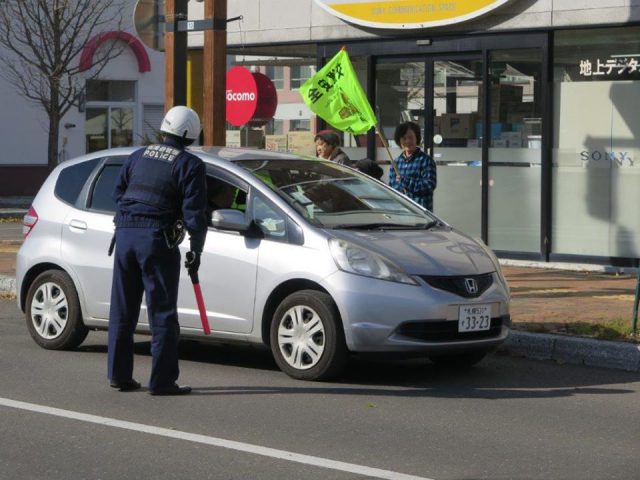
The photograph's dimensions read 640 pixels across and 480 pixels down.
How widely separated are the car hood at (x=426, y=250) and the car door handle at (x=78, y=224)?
2129 millimetres

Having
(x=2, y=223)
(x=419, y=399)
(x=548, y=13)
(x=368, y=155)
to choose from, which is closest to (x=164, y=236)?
(x=419, y=399)

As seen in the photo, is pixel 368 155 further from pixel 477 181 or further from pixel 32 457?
pixel 32 457

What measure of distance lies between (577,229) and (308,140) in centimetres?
507

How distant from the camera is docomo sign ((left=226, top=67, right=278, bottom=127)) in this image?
20109 millimetres

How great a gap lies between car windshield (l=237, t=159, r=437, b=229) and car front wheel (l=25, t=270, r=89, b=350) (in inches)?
66.1

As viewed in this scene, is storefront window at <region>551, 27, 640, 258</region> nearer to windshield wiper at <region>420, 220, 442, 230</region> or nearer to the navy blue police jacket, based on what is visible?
windshield wiper at <region>420, 220, 442, 230</region>

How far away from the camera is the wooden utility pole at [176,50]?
1398cm

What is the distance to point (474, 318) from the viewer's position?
918 cm

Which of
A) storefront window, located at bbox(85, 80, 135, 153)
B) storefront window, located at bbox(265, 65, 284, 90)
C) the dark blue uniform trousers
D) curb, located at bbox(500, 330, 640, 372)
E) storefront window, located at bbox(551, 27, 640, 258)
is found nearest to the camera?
the dark blue uniform trousers

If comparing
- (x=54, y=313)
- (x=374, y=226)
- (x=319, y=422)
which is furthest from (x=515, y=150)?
(x=319, y=422)

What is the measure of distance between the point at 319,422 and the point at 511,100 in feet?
30.0

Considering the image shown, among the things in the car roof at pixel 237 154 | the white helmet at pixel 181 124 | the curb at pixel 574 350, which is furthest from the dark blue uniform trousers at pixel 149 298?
the curb at pixel 574 350

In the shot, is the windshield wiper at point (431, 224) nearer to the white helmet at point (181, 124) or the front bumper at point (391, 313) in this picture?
the front bumper at point (391, 313)

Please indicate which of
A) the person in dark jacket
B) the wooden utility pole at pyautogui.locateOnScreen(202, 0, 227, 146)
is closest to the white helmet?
the person in dark jacket
